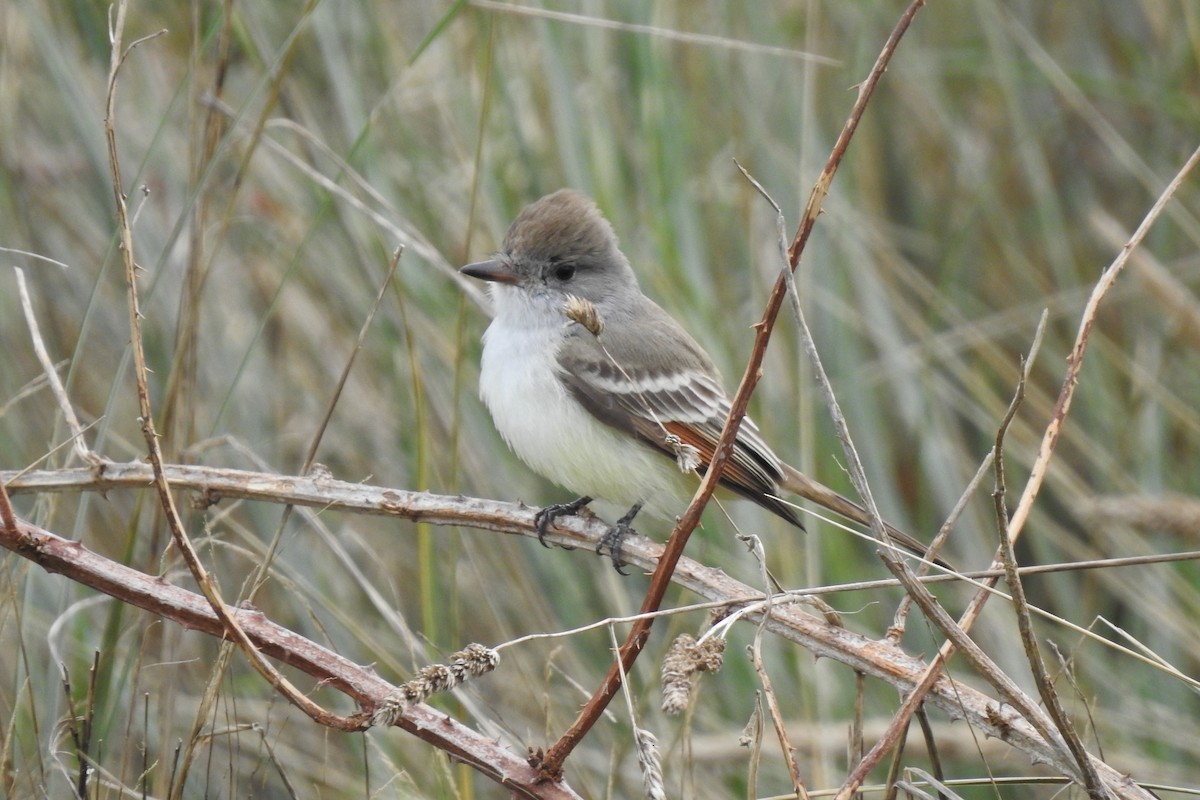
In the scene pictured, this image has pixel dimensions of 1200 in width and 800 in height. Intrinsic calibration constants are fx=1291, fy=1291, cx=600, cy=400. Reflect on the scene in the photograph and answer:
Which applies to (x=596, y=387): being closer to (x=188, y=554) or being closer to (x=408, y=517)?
(x=408, y=517)

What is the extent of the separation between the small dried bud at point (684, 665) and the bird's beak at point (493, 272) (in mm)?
2039

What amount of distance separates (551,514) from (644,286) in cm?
183

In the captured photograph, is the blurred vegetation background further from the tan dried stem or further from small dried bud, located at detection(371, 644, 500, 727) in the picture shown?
small dried bud, located at detection(371, 644, 500, 727)

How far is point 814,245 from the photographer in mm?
5277

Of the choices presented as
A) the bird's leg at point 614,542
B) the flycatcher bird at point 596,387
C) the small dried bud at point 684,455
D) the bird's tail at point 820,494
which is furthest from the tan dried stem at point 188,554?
the bird's tail at point 820,494

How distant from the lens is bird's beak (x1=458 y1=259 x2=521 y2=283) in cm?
388

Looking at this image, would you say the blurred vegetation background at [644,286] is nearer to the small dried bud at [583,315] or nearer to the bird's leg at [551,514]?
the bird's leg at [551,514]

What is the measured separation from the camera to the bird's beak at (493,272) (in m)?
3.88

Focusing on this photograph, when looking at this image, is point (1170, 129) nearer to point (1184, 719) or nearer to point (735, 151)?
point (735, 151)

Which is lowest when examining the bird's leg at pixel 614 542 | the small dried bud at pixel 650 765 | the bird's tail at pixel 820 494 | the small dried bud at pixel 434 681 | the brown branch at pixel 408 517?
the bird's tail at pixel 820 494

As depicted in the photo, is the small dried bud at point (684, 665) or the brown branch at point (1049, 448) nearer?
the small dried bud at point (684, 665)

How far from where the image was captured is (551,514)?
351cm

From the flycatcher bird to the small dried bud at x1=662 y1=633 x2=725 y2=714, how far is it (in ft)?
4.45

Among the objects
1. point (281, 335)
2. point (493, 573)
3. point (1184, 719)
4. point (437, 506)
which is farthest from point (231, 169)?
point (1184, 719)
